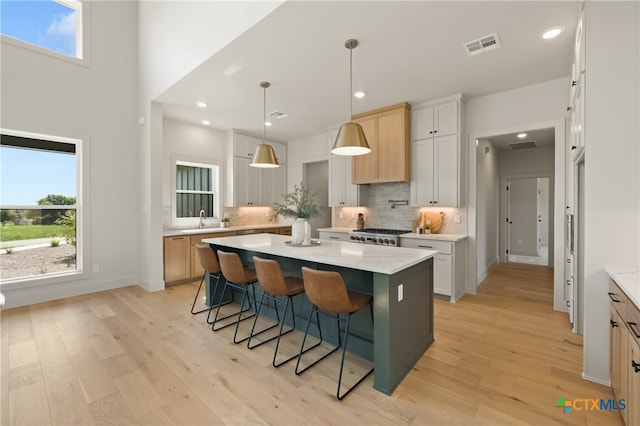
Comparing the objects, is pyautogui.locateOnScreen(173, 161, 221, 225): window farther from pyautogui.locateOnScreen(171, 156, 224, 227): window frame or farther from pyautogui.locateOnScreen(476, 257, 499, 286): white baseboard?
pyautogui.locateOnScreen(476, 257, 499, 286): white baseboard

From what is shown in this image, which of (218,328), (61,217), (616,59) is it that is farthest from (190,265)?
(616,59)

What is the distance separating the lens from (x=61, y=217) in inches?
168

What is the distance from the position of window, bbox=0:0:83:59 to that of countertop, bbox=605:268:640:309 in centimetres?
653

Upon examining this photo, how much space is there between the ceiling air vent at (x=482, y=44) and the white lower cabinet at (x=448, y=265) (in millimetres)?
2276

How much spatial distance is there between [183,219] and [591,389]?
5.86 m

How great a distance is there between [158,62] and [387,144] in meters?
3.66

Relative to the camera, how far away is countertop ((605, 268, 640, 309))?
1.49m

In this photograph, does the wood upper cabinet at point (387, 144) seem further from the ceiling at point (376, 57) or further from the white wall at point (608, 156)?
the white wall at point (608, 156)

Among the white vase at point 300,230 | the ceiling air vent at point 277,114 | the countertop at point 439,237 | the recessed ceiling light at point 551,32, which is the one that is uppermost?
the ceiling air vent at point 277,114

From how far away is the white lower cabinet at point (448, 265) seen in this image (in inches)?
155

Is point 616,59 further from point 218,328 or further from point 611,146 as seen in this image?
point 218,328

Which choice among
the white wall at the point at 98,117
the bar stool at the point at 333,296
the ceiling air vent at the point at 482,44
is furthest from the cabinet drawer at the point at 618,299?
the white wall at the point at 98,117

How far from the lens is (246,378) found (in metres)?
2.25

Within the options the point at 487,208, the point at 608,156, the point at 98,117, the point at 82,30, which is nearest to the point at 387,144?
the point at 487,208
